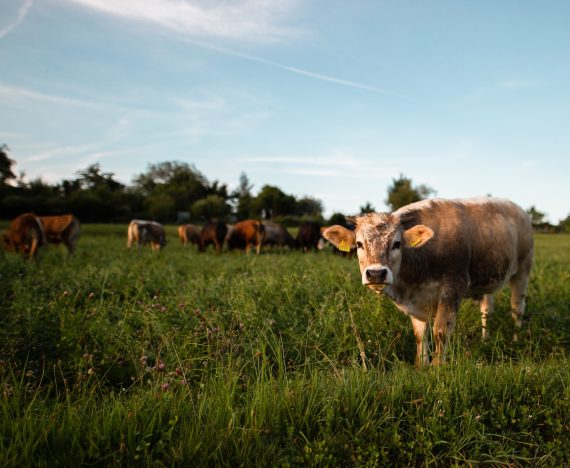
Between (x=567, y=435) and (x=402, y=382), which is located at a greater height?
(x=402, y=382)

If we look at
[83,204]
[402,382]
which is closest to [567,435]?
[402,382]

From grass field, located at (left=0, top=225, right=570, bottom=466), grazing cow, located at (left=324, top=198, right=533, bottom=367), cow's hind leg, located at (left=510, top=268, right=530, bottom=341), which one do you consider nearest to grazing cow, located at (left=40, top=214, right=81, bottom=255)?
grass field, located at (left=0, top=225, right=570, bottom=466)

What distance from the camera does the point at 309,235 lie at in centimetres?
2312

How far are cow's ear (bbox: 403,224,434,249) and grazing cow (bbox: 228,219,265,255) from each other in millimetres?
17260

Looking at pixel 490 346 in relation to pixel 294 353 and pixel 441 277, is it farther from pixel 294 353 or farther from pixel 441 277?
pixel 294 353

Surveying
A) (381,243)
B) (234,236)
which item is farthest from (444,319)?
(234,236)

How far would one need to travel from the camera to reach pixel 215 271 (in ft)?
31.3

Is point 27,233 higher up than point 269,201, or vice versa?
point 269,201

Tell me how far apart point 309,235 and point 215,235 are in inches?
210

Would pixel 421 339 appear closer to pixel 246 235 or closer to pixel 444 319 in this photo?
pixel 444 319

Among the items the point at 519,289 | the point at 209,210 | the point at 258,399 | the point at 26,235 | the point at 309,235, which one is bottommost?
the point at 258,399

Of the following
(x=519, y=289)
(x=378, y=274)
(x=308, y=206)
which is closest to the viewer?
(x=378, y=274)

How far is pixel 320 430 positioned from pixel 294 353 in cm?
165

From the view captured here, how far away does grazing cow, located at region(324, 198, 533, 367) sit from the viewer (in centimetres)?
402
